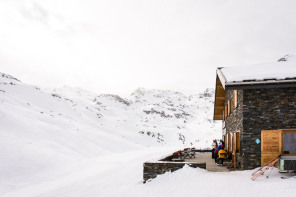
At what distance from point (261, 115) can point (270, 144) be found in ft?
4.38

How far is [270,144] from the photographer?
1172 cm

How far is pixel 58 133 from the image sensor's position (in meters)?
29.3

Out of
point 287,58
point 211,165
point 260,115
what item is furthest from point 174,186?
point 287,58

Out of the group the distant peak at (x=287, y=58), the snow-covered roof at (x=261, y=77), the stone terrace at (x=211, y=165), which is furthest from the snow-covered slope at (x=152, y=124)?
the snow-covered roof at (x=261, y=77)

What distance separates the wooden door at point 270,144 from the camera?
11.6 meters

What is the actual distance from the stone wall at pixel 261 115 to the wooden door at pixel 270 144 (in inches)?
12.4

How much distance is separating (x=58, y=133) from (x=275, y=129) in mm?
23471

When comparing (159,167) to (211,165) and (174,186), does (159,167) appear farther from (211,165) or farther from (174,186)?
(211,165)

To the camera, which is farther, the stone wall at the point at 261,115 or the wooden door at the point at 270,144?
the stone wall at the point at 261,115

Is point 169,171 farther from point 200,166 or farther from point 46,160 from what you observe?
point 46,160

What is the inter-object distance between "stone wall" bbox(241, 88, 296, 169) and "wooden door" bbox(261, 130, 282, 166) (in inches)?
12.4

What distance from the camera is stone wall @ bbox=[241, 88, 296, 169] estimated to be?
11.9 meters

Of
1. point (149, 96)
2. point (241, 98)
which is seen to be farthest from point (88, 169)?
point (149, 96)

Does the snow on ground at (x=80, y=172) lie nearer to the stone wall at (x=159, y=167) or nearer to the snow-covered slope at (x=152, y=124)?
the stone wall at (x=159, y=167)
